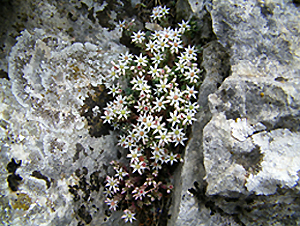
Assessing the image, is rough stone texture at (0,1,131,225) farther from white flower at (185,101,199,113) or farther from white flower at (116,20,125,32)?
white flower at (185,101,199,113)

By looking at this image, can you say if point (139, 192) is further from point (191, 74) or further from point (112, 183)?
point (191, 74)

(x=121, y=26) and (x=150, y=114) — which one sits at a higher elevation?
(x=121, y=26)

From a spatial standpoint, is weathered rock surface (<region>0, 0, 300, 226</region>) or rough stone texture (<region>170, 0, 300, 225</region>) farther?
weathered rock surface (<region>0, 0, 300, 226</region>)

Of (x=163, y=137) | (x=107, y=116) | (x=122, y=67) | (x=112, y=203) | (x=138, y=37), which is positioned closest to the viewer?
(x=163, y=137)

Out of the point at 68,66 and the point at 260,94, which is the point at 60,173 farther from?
the point at 260,94

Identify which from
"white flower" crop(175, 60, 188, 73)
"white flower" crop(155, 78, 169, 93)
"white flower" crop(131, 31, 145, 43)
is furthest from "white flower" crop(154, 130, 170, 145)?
"white flower" crop(131, 31, 145, 43)

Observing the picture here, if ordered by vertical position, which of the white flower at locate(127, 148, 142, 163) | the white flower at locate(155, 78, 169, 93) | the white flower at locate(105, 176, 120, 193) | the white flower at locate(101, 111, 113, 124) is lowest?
the white flower at locate(105, 176, 120, 193)

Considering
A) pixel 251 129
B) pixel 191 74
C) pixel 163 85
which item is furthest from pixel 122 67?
pixel 251 129
